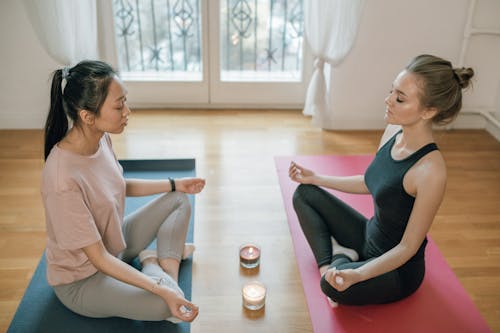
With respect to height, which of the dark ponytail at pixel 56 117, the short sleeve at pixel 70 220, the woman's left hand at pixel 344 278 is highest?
the dark ponytail at pixel 56 117

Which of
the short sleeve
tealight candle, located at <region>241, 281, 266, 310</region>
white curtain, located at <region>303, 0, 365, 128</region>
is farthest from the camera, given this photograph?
white curtain, located at <region>303, 0, 365, 128</region>

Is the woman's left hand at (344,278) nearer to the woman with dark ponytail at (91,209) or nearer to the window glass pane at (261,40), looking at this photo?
the woman with dark ponytail at (91,209)

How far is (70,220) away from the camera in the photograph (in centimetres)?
143

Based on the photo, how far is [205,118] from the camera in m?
3.42

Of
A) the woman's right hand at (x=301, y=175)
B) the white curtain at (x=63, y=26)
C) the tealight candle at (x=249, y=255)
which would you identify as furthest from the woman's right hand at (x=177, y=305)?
the white curtain at (x=63, y=26)

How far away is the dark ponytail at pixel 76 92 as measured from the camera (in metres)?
1.43

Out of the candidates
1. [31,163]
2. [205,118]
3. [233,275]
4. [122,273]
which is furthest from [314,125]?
[122,273]

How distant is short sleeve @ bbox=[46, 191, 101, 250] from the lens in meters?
1.42

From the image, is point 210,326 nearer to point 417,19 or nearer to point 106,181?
point 106,181

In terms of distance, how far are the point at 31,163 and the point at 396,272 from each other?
213cm

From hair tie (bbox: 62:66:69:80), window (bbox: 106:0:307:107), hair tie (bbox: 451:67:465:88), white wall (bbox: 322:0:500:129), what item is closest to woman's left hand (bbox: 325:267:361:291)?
hair tie (bbox: 451:67:465:88)

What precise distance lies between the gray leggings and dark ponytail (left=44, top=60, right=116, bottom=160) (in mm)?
515

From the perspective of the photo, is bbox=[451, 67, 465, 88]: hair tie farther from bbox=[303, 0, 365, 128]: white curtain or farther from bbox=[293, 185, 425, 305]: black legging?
bbox=[303, 0, 365, 128]: white curtain

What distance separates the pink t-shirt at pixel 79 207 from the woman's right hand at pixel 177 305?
0.89ft
